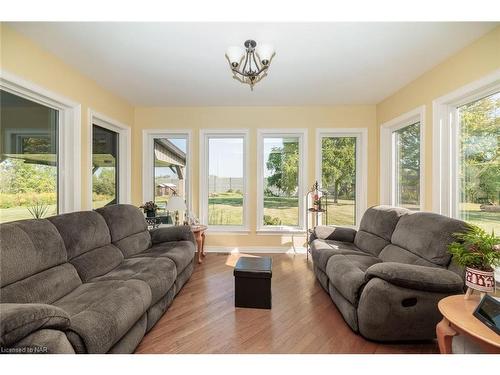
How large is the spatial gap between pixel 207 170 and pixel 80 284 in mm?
2725

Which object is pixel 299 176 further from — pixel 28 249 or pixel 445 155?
pixel 28 249

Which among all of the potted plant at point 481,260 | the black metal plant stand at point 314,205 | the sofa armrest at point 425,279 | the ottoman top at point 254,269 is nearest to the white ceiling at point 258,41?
the black metal plant stand at point 314,205

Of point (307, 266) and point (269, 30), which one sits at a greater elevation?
point (269, 30)

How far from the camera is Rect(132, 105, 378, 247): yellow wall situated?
162 inches

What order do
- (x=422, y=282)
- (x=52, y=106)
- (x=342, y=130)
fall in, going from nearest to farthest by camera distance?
(x=422, y=282)
(x=52, y=106)
(x=342, y=130)

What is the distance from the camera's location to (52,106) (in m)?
2.62

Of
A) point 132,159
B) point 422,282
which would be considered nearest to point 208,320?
point 422,282

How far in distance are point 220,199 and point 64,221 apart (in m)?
2.54

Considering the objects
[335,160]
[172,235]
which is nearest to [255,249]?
[172,235]

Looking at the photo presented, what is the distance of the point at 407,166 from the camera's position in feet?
11.5

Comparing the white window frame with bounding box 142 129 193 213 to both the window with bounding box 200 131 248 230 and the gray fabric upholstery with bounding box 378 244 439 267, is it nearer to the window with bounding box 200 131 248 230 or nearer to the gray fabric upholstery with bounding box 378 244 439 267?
the window with bounding box 200 131 248 230
